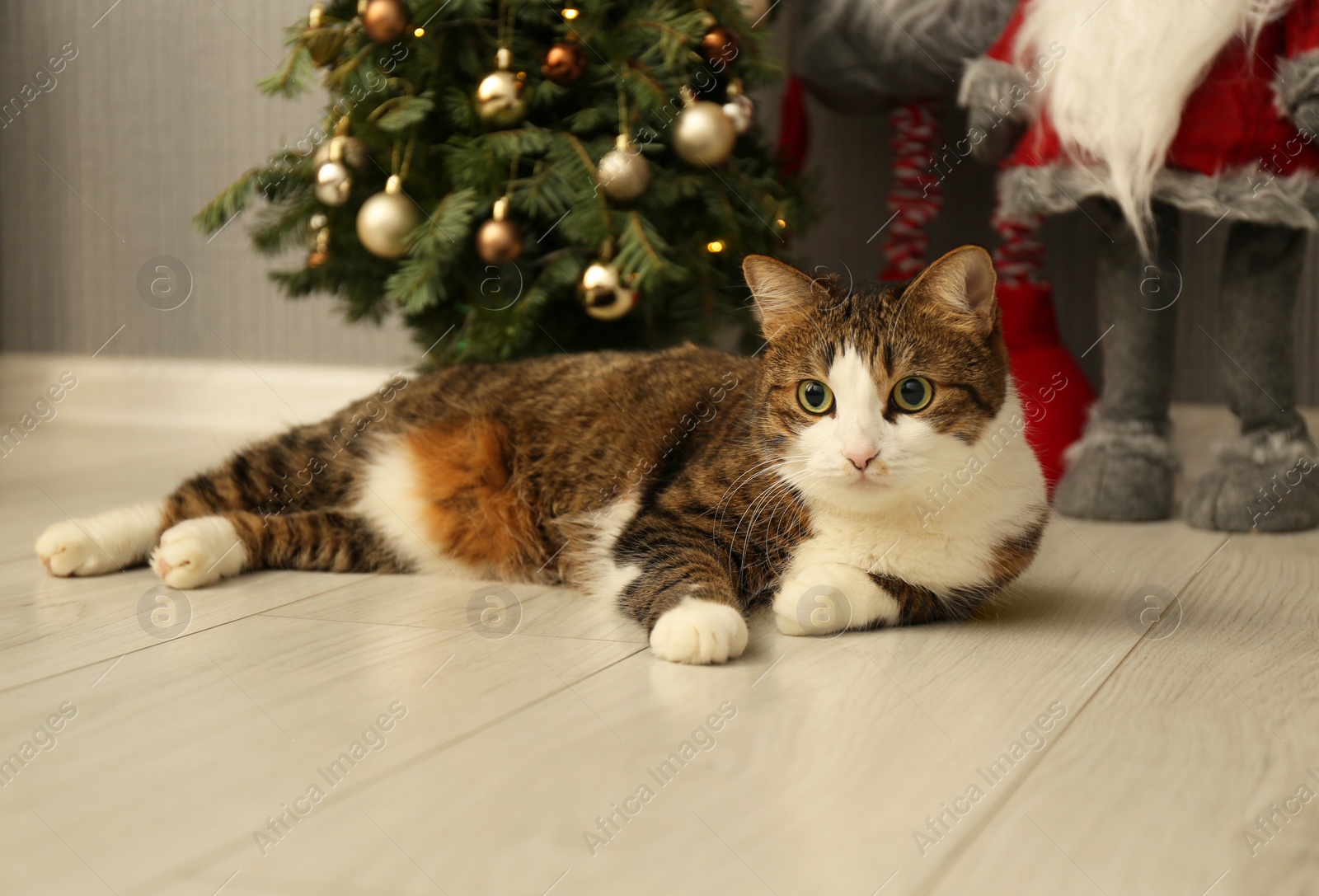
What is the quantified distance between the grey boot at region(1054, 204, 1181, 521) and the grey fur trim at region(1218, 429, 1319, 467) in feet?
0.44

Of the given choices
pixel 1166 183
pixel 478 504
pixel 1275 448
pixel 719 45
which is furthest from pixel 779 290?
pixel 1275 448

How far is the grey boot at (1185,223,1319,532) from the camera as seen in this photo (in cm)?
200

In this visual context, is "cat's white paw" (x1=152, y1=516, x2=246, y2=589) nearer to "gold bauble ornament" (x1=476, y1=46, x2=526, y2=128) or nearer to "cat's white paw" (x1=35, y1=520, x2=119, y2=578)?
"cat's white paw" (x1=35, y1=520, x2=119, y2=578)

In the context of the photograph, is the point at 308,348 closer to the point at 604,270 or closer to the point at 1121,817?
the point at 604,270

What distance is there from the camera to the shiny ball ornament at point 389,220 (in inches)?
78.5

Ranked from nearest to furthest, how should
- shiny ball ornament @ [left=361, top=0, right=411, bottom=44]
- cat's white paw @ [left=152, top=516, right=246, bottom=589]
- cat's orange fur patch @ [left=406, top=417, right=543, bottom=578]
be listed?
cat's white paw @ [left=152, top=516, right=246, bottom=589] → cat's orange fur patch @ [left=406, top=417, right=543, bottom=578] → shiny ball ornament @ [left=361, top=0, right=411, bottom=44]

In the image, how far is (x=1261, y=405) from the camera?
2.04 m

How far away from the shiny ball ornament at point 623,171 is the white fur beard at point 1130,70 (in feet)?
2.28

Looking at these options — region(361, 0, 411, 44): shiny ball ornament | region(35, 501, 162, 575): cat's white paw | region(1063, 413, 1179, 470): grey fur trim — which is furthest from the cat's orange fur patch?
region(1063, 413, 1179, 470): grey fur trim

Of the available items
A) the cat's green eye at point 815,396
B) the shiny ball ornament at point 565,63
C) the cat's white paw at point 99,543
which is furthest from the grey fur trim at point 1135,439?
the cat's white paw at point 99,543

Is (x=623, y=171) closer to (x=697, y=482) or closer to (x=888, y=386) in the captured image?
(x=697, y=482)

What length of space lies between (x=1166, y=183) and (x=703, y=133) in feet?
2.54

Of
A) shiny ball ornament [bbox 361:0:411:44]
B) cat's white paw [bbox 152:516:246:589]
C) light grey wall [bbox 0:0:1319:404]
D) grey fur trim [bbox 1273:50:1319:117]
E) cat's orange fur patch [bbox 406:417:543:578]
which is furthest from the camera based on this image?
light grey wall [bbox 0:0:1319:404]

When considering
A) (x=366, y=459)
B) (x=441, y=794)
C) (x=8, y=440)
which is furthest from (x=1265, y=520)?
(x=8, y=440)
